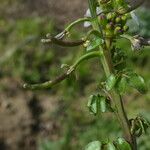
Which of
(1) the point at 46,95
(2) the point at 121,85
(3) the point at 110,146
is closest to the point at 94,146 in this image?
(3) the point at 110,146

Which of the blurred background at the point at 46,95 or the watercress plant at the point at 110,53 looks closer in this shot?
the watercress plant at the point at 110,53

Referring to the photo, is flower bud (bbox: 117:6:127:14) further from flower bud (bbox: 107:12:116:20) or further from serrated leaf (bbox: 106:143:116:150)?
serrated leaf (bbox: 106:143:116:150)

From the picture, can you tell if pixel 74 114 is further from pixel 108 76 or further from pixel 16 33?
pixel 108 76

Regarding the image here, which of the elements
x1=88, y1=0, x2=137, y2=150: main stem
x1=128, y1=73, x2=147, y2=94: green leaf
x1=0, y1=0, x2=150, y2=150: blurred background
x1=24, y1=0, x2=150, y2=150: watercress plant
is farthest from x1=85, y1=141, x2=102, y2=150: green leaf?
x1=0, y1=0, x2=150, y2=150: blurred background

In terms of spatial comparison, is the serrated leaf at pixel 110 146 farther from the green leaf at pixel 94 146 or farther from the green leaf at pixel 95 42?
the green leaf at pixel 95 42

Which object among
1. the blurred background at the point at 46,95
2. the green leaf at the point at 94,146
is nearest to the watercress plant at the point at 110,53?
the green leaf at the point at 94,146

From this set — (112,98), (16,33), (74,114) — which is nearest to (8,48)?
(16,33)

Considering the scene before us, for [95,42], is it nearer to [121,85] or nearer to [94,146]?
[121,85]
